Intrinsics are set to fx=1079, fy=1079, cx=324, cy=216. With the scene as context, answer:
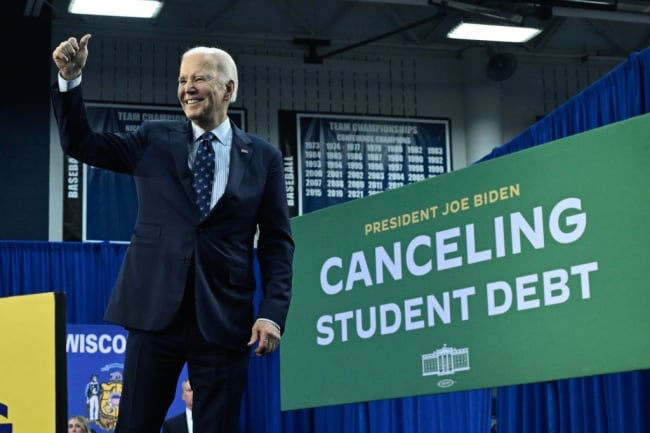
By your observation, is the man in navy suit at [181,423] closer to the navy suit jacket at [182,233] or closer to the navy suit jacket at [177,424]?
the navy suit jacket at [177,424]

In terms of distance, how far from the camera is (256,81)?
1124 centimetres

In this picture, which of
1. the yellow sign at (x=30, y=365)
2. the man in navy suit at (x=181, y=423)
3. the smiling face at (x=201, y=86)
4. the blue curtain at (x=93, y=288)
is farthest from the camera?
the blue curtain at (x=93, y=288)

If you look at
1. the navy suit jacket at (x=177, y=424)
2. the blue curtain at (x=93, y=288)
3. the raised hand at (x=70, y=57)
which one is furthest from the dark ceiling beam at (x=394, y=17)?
the raised hand at (x=70, y=57)

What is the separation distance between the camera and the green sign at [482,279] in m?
3.83

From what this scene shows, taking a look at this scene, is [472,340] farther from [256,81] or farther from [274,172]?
[256,81]

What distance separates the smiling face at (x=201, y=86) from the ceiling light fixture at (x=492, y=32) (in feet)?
27.4

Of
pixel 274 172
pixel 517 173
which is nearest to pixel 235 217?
pixel 274 172

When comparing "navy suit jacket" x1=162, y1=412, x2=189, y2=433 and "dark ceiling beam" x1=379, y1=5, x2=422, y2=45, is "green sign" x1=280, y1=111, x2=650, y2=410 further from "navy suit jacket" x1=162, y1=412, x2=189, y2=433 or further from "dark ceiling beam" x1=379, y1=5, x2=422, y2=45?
"dark ceiling beam" x1=379, y1=5, x2=422, y2=45

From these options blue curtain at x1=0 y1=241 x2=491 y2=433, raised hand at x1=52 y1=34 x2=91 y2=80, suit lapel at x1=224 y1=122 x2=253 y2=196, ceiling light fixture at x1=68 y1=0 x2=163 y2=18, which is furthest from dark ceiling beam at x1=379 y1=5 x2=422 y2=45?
raised hand at x1=52 y1=34 x2=91 y2=80

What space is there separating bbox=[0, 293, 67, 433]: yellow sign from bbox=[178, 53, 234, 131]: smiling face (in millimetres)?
493

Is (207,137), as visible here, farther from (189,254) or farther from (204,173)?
(189,254)

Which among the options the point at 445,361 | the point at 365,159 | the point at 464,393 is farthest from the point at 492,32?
the point at 445,361

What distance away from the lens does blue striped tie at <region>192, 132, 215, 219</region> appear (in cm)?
220

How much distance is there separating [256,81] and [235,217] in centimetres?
915
